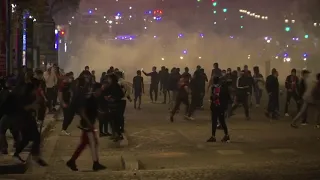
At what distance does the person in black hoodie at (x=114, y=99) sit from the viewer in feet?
40.3

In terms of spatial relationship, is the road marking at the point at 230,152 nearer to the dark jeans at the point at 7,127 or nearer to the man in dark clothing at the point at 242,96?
the dark jeans at the point at 7,127

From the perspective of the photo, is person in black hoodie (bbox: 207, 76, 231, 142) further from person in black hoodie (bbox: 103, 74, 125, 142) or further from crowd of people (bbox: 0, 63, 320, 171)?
person in black hoodie (bbox: 103, 74, 125, 142)

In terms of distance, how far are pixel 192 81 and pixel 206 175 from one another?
36.2 feet

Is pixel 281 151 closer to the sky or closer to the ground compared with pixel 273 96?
closer to the ground

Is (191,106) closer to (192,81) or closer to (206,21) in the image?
(192,81)

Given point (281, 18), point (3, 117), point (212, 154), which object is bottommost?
point (212, 154)

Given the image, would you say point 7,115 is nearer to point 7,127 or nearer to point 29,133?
point 7,127

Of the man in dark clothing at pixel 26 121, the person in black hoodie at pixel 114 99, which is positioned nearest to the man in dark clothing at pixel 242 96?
the person in black hoodie at pixel 114 99

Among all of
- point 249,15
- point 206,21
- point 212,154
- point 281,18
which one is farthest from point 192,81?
point 206,21

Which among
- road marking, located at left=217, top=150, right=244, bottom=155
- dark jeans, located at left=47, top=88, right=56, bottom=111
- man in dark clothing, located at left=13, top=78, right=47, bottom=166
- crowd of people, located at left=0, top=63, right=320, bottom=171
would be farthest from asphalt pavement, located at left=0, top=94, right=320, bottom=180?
dark jeans, located at left=47, top=88, right=56, bottom=111

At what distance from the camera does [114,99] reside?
40.5ft

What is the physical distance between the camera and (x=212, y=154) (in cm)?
1054

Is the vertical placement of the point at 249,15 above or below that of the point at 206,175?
above

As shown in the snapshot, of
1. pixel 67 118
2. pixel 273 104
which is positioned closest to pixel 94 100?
pixel 67 118
